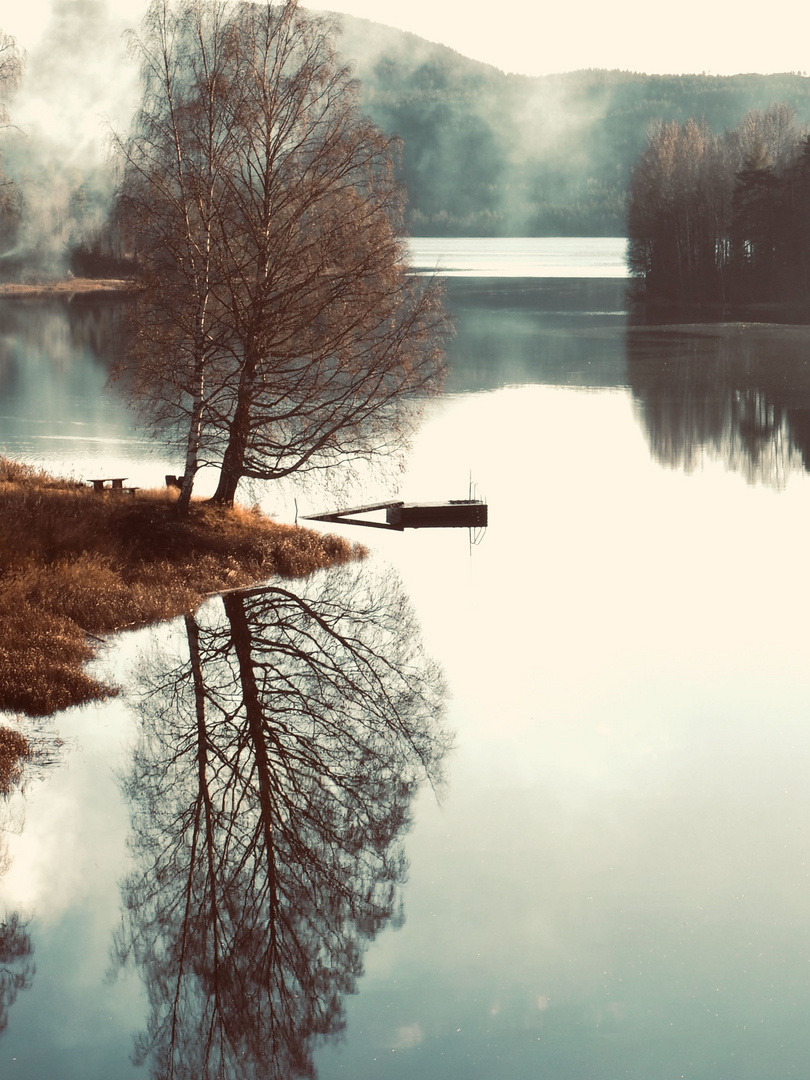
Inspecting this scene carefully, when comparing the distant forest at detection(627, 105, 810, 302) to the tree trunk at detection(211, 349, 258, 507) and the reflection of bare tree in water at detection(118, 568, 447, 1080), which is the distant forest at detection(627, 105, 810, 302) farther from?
the reflection of bare tree in water at detection(118, 568, 447, 1080)

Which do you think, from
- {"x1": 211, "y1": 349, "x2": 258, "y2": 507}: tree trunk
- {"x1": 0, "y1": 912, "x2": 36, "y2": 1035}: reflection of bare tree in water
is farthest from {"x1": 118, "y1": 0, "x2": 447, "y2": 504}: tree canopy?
{"x1": 0, "y1": 912, "x2": 36, "y2": 1035}: reflection of bare tree in water

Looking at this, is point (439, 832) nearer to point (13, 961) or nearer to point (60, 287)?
point (13, 961)

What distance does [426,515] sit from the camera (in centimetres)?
2991

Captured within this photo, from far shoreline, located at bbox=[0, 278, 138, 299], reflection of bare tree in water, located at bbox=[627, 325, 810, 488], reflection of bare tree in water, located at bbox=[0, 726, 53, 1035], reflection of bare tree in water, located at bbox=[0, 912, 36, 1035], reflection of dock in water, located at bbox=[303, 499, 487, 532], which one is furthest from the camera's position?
far shoreline, located at bbox=[0, 278, 138, 299]

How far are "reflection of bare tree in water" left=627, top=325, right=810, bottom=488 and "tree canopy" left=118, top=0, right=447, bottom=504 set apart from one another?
16.8m

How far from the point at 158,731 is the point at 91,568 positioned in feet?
17.5

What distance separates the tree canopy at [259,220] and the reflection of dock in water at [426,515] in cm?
486

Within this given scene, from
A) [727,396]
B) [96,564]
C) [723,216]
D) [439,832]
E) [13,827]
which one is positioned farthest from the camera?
[723,216]

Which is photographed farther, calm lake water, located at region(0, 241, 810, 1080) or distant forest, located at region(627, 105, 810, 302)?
distant forest, located at region(627, 105, 810, 302)

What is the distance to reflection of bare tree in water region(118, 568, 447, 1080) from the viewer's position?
9.91 metres

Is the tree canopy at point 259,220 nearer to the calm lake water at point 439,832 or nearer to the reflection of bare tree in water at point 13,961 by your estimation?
the calm lake water at point 439,832

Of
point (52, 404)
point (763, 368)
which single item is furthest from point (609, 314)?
point (52, 404)

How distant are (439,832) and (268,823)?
72.3 inches

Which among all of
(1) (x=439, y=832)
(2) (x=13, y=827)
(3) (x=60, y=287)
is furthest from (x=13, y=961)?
(3) (x=60, y=287)
